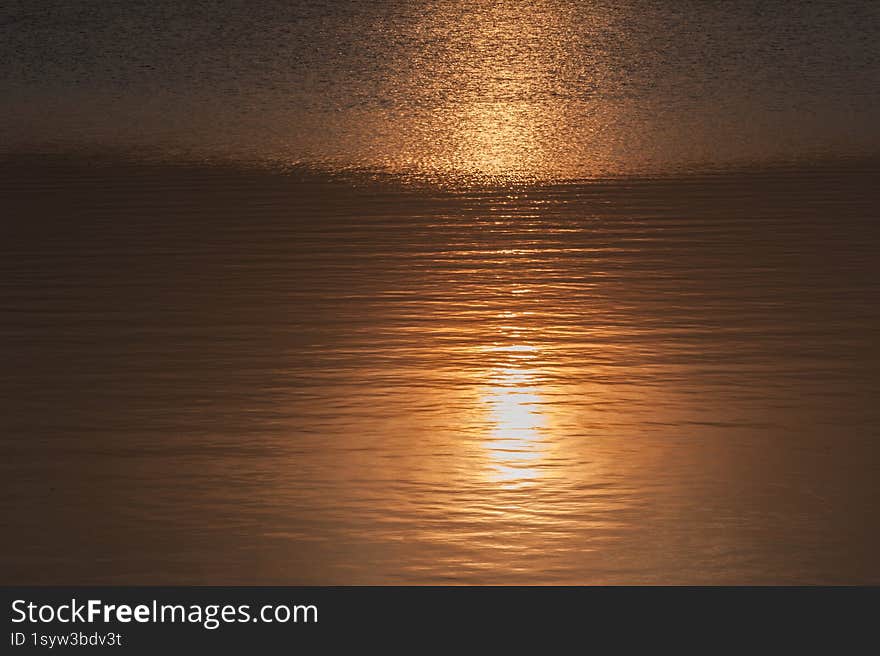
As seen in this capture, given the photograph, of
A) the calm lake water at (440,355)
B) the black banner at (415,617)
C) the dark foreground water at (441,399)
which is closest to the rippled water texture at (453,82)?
the calm lake water at (440,355)

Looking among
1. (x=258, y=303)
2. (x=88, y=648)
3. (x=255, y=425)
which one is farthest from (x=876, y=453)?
(x=258, y=303)

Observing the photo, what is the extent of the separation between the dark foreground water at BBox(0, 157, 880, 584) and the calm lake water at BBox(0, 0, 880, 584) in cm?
1

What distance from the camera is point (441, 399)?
5.00m

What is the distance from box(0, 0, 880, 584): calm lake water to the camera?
3.74 meters

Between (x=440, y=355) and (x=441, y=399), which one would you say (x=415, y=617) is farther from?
(x=440, y=355)

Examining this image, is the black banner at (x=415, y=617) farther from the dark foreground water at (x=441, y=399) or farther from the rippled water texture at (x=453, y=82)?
the rippled water texture at (x=453, y=82)

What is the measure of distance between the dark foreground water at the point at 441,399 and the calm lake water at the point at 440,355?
1cm

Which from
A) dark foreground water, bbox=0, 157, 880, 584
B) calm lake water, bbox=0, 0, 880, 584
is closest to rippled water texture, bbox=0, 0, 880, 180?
calm lake water, bbox=0, 0, 880, 584

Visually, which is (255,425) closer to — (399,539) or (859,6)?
(399,539)

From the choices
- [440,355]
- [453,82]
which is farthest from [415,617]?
[453,82]

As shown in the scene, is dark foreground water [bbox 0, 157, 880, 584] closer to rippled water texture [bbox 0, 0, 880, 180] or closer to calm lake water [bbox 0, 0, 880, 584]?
calm lake water [bbox 0, 0, 880, 584]

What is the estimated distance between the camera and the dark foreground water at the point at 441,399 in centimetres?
369

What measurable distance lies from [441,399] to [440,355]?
2.18 feet

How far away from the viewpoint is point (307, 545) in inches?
145
